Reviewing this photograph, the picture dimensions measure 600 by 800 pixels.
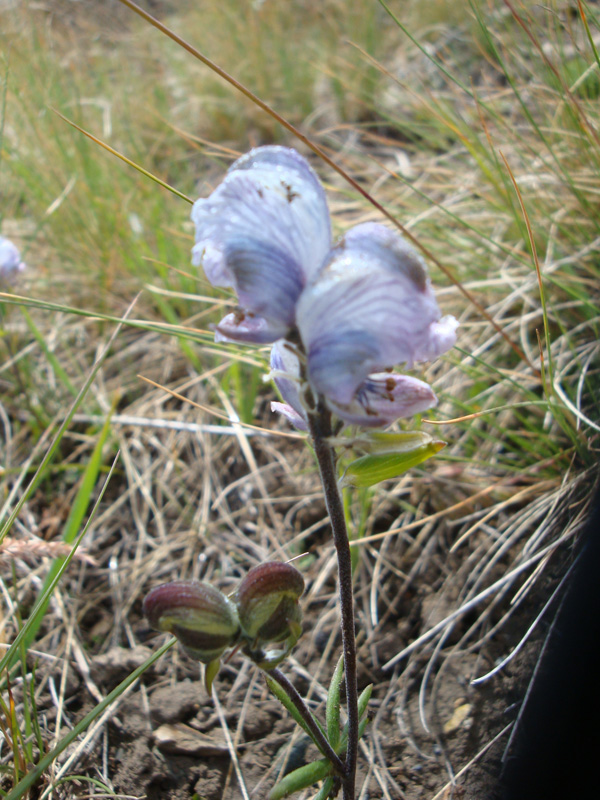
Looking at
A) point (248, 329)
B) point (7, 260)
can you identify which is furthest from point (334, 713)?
point (7, 260)

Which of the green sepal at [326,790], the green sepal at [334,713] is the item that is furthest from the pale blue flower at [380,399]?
the green sepal at [326,790]

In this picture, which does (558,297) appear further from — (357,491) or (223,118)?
(223,118)

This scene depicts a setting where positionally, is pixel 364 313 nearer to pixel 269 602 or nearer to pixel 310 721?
pixel 269 602

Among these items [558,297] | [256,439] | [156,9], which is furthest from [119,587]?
[156,9]

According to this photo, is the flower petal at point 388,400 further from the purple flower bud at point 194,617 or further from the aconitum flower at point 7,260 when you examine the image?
the aconitum flower at point 7,260

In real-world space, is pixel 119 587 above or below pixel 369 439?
below

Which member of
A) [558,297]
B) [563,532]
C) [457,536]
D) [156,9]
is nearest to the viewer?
[563,532]

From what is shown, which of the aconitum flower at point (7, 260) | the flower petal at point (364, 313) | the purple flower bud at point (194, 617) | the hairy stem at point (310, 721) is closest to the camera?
the flower petal at point (364, 313)
